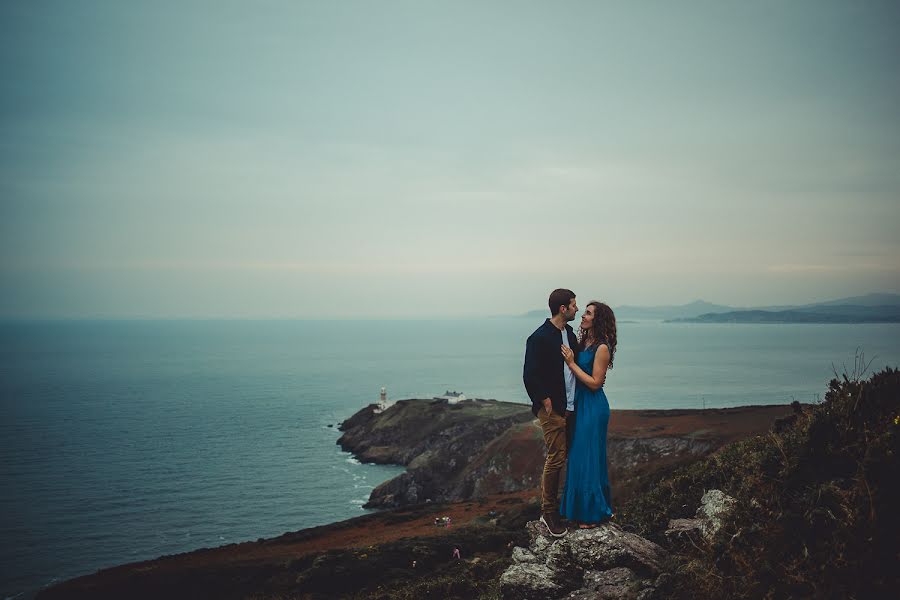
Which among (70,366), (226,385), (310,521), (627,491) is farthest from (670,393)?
(70,366)

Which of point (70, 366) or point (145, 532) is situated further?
point (70, 366)

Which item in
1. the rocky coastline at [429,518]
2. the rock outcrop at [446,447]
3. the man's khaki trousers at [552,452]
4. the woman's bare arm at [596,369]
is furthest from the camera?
the rock outcrop at [446,447]

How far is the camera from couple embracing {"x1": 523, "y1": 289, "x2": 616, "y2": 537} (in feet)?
31.0

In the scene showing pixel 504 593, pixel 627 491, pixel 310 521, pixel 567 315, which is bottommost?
pixel 310 521

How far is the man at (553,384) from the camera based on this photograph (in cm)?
946

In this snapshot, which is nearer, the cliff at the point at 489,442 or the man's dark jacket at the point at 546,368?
the man's dark jacket at the point at 546,368

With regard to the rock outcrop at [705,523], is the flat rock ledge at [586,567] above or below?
below

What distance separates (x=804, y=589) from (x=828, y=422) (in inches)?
140

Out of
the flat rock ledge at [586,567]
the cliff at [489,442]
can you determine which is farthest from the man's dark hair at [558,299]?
the cliff at [489,442]

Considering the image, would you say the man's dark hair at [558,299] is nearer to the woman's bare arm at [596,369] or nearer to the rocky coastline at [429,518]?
the woman's bare arm at [596,369]

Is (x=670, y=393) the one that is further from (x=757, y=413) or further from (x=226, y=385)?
(x=226, y=385)

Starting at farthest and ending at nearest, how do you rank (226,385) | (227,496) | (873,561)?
(226,385), (227,496), (873,561)

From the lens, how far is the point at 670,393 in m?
128

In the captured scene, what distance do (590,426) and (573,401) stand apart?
539mm
